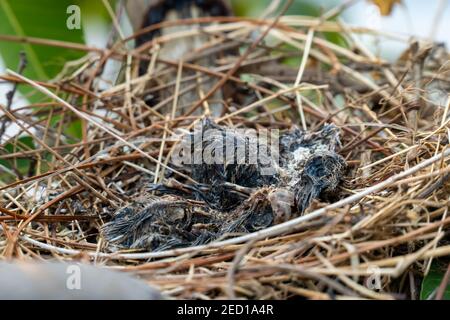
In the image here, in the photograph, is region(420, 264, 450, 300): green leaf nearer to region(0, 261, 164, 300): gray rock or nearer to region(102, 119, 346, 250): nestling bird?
region(102, 119, 346, 250): nestling bird

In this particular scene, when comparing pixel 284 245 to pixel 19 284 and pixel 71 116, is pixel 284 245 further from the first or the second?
pixel 71 116

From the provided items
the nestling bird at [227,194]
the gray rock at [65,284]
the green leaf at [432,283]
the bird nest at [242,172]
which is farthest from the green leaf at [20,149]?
the green leaf at [432,283]

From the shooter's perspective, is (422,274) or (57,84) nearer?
(422,274)
